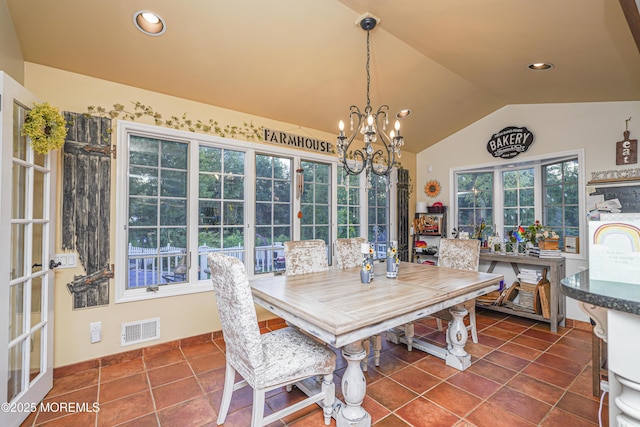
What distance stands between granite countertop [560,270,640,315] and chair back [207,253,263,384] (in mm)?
1323

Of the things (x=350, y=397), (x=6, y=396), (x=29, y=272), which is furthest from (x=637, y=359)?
(x=29, y=272)

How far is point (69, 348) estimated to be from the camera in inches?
98.1

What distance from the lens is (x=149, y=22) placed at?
224cm

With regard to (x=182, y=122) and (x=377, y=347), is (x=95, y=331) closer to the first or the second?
(x=182, y=122)

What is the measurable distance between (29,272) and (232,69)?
87.8 inches

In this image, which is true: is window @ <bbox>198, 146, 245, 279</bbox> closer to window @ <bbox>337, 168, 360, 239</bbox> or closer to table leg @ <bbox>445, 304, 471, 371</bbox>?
window @ <bbox>337, 168, 360, 239</bbox>

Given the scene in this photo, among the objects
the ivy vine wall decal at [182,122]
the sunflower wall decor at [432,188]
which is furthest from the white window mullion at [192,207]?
the sunflower wall decor at [432,188]

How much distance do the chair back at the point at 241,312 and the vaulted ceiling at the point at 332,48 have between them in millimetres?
1873

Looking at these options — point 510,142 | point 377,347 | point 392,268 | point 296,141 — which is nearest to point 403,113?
point 296,141

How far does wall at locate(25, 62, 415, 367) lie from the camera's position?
2461 millimetres

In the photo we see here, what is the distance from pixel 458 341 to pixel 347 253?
1.36 meters

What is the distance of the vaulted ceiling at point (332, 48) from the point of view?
6.93 ft
